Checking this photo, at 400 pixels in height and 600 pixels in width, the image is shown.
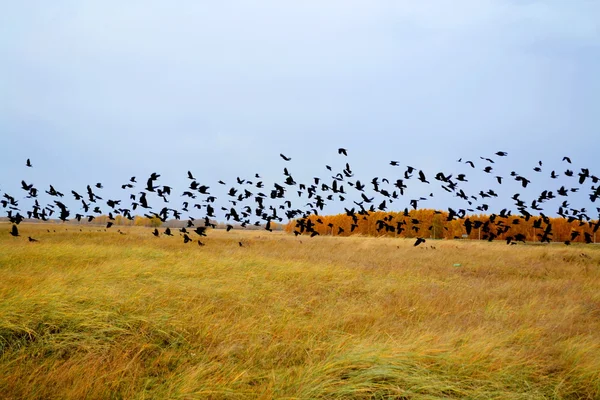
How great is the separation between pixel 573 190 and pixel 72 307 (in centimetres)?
1247

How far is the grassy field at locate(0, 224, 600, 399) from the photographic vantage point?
152 inches

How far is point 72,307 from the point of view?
5.65 metres

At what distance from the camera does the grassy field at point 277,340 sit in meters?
3.87

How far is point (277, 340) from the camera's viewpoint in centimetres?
518

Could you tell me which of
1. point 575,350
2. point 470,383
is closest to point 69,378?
point 470,383

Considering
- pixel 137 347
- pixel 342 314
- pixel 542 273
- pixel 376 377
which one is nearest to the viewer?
pixel 376 377

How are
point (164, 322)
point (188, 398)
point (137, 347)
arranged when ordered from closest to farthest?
1. point (188, 398)
2. point (137, 347)
3. point (164, 322)

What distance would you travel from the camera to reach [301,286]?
9.18m

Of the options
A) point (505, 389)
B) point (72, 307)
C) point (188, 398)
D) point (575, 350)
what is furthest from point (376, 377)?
point (72, 307)

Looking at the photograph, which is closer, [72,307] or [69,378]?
[69,378]

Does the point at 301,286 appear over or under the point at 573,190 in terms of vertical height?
under

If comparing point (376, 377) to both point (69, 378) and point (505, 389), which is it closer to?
point (505, 389)

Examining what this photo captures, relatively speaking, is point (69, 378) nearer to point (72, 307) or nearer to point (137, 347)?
point (137, 347)

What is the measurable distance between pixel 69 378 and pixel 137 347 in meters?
0.99
